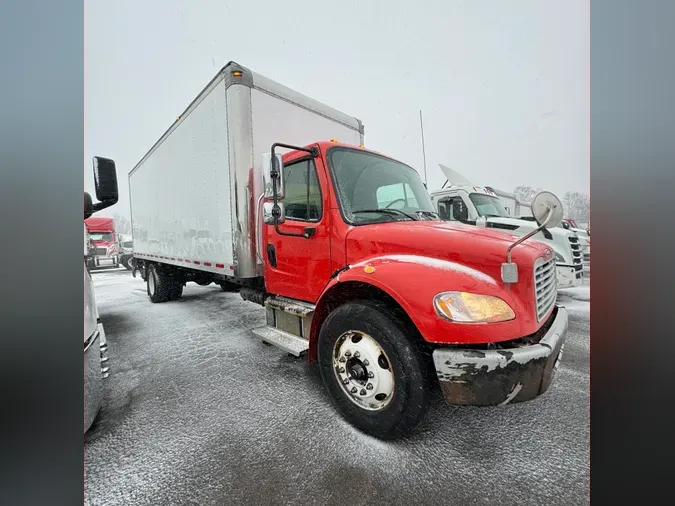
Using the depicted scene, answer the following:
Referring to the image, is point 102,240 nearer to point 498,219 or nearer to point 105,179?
point 105,179

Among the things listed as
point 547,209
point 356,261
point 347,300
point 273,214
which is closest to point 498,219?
point 547,209

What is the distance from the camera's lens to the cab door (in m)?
2.08

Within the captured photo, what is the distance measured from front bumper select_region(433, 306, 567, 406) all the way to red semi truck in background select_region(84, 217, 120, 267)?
1.96m

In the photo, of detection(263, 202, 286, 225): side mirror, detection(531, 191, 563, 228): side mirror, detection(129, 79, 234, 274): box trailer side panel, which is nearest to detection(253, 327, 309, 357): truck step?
detection(129, 79, 234, 274): box trailer side panel

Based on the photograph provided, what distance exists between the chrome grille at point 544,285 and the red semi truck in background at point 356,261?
2 centimetres

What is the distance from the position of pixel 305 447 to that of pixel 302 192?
68.2 inches

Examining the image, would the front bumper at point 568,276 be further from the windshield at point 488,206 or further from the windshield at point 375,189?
the windshield at point 375,189

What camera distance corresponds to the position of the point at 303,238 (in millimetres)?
2209

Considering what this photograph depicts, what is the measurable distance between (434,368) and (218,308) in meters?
3.94

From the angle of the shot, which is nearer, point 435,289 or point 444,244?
point 435,289

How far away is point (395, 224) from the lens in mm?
1843

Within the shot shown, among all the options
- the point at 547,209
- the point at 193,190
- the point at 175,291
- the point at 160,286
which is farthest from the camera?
the point at 175,291
